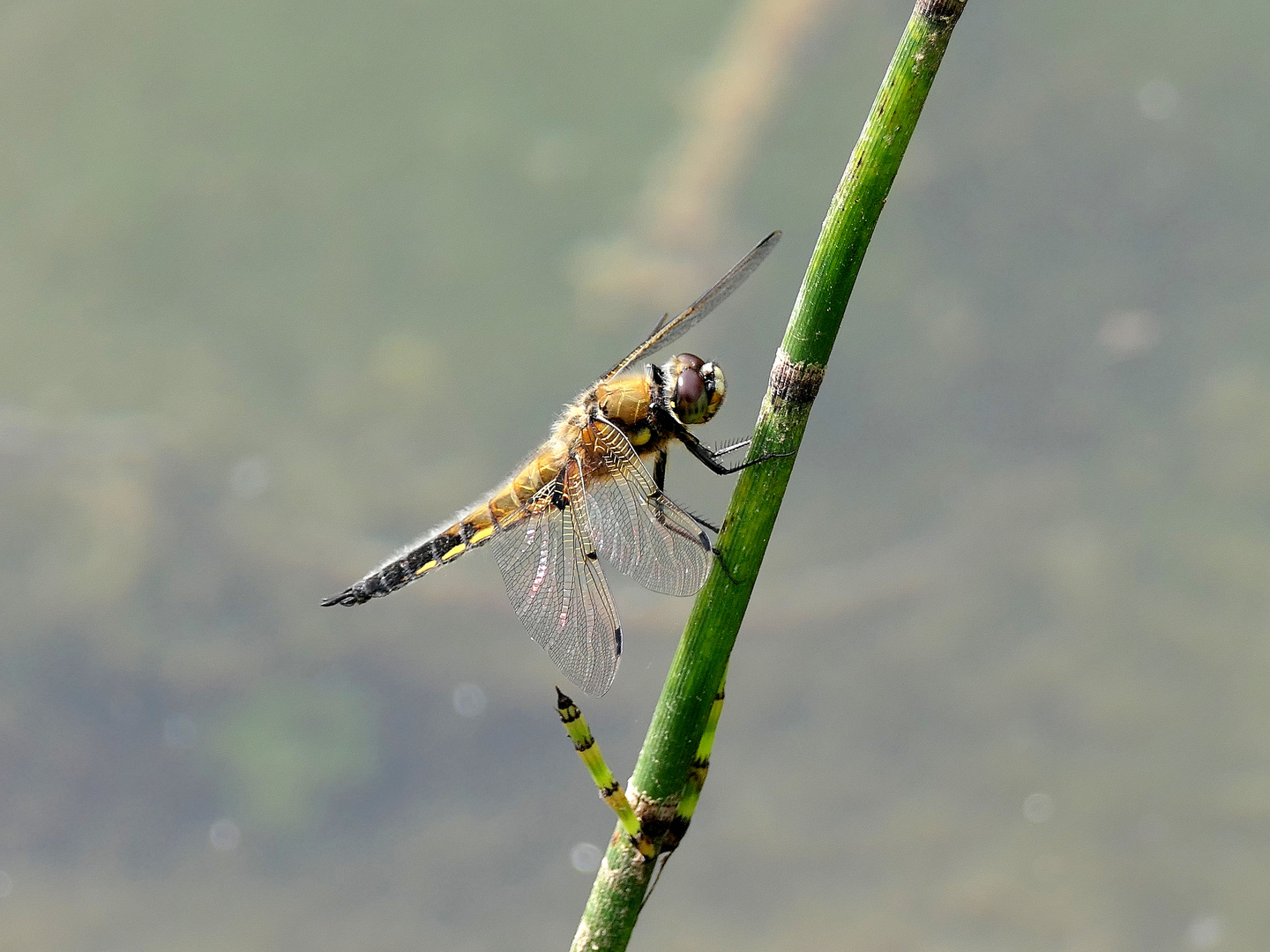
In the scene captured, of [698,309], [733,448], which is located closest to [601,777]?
[733,448]

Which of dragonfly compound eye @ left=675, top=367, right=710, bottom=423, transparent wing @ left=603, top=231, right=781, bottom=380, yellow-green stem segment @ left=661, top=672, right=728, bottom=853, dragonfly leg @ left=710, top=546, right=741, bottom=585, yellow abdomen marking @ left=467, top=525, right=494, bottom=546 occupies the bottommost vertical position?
yellow-green stem segment @ left=661, top=672, right=728, bottom=853

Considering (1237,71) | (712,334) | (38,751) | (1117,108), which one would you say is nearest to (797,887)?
(712,334)

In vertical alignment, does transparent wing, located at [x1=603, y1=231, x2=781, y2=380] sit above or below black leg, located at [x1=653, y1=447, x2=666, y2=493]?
above

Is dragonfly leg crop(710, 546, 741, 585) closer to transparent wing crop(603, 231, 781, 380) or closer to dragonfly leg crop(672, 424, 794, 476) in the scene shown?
dragonfly leg crop(672, 424, 794, 476)

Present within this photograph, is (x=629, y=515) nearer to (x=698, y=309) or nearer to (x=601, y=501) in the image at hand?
(x=601, y=501)

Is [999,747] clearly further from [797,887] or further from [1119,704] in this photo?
[797,887]

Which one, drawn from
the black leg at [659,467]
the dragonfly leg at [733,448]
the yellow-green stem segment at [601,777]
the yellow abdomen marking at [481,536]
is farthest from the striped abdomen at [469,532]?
the yellow-green stem segment at [601,777]

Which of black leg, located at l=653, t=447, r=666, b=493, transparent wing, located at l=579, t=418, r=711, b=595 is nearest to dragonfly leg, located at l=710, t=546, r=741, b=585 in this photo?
transparent wing, located at l=579, t=418, r=711, b=595

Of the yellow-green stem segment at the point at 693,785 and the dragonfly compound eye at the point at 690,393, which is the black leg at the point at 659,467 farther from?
the yellow-green stem segment at the point at 693,785
